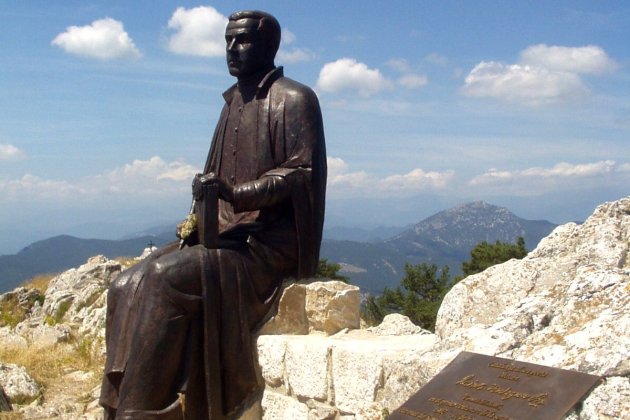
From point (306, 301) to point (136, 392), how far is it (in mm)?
1419

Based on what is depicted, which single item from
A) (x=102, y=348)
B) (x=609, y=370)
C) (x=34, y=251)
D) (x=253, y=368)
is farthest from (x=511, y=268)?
(x=34, y=251)

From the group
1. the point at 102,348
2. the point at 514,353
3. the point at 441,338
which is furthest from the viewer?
the point at 102,348

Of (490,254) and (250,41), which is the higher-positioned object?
(250,41)

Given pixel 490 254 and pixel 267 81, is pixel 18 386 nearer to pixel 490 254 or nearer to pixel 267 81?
pixel 267 81

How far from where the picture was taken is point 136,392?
4859 millimetres

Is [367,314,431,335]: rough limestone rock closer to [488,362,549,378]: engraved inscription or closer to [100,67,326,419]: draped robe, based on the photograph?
[100,67,326,419]: draped robe

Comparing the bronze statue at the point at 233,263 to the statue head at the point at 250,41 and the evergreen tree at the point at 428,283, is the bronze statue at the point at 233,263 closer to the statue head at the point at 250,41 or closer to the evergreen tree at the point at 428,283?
the statue head at the point at 250,41

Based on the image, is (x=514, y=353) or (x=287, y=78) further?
(x=287, y=78)

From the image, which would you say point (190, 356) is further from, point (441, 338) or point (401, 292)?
point (401, 292)

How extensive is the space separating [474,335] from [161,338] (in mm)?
2112

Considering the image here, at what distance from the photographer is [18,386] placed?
7.34 metres

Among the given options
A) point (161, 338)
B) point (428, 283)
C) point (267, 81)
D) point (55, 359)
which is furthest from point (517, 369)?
point (428, 283)

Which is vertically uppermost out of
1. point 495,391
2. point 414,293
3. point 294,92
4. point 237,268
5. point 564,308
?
point 294,92

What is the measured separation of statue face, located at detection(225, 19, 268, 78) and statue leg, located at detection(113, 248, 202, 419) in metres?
1.79
